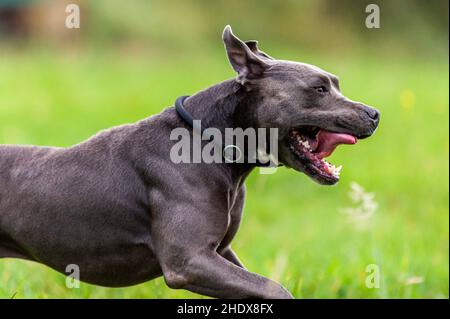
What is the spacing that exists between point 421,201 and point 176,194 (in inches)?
200

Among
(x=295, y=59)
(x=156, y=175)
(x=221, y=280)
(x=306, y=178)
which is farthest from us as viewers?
(x=295, y=59)

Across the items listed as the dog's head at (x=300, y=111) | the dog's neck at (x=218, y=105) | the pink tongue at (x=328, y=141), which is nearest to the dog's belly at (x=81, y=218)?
the dog's neck at (x=218, y=105)

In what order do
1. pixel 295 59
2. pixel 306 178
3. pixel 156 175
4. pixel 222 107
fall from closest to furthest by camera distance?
pixel 156 175, pixel 222 107, pixel 306 178, pixel 295 59

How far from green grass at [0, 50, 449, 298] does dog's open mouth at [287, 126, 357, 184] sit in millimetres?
1190

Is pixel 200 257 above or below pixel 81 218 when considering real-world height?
below

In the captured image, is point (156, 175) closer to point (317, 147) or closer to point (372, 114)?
point (317, 147)

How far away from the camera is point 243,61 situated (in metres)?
4.42

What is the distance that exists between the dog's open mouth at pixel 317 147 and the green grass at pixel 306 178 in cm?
119

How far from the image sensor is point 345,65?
15.8 m

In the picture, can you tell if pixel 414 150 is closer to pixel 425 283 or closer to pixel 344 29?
pixel 425 283

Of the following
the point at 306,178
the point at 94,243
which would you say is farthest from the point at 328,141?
the point at 306,178

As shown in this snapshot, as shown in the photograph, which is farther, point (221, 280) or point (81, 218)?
point (81, 218)

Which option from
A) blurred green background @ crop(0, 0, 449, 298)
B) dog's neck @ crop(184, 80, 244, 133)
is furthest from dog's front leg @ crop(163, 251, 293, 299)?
blurred green background @ crop(0, 0, 449, 298)

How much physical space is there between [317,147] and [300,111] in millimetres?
209
